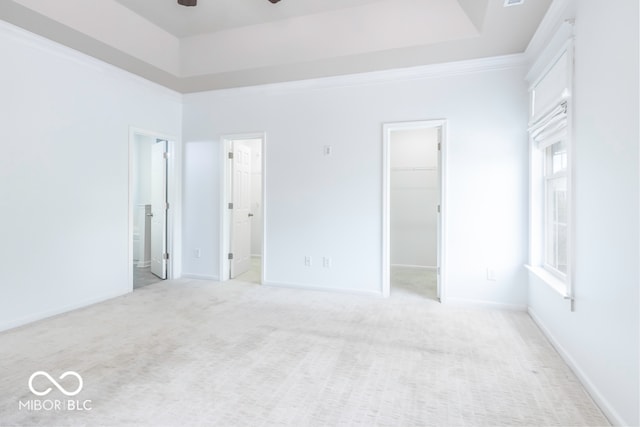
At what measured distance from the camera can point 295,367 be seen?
2334 mm

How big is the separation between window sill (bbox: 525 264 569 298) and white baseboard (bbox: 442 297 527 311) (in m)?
0.48

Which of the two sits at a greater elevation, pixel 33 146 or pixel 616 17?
pixel 616 17

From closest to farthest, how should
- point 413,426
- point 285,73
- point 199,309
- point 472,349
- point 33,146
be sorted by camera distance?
point 413,426 → point 472,349 → point 33,146 → point 199,309 → point 285,73

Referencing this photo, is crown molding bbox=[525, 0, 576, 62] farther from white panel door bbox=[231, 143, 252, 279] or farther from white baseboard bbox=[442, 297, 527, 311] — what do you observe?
white panel door bbox=[231, 143, 252, 279]

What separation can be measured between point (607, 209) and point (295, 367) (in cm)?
217

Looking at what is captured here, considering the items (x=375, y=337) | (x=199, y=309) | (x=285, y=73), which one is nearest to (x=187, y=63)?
(x=285, y=73)

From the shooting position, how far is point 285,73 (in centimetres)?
411

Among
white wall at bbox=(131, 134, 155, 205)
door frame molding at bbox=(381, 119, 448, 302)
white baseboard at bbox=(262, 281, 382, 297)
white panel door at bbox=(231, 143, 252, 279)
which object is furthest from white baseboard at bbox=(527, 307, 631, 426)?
white wall at bbox=(131, 134, 155, 205)

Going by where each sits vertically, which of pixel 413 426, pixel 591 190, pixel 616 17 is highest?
pixel 616 17

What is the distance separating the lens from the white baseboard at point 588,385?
5.69 feet

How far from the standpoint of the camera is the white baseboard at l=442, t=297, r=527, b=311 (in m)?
3.60

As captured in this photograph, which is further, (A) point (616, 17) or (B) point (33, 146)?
(B) point (33, 146)

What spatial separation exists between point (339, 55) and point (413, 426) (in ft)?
11.2

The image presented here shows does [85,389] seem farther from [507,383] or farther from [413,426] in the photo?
[507,383]
